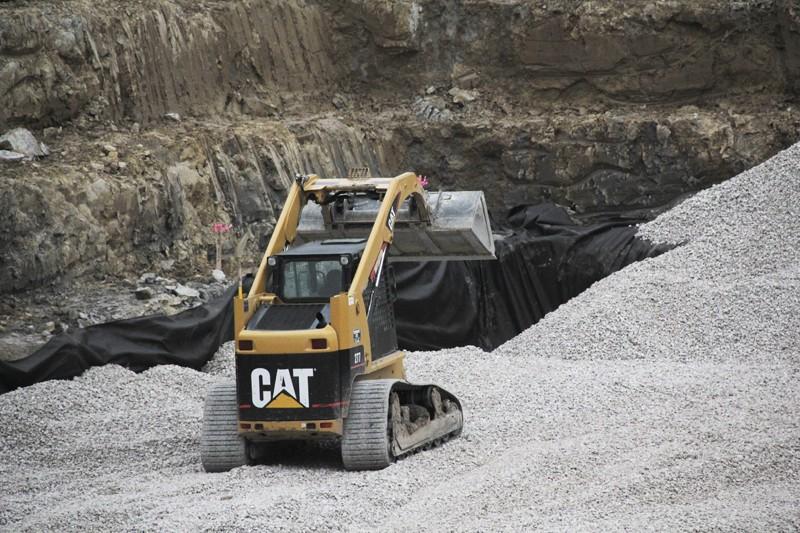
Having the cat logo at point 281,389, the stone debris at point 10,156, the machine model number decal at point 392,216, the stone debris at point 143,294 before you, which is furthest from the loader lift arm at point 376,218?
the stone debris at point 10,156

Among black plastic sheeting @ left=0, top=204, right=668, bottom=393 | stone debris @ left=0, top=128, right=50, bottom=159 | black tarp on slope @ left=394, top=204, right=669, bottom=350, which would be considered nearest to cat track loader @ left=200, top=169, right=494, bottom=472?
black plastic sheeting @ left=0, top=204, right=668, bottom=393

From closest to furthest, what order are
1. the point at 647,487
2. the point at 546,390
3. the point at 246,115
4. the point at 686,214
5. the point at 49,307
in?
the point at 647,487, the point at 546,390, the point at 49,307, the point at 686,214, the point at 246,115

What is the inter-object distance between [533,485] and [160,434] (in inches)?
155

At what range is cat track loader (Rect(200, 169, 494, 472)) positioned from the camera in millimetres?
8539

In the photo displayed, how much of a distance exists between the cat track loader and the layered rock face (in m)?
6.04

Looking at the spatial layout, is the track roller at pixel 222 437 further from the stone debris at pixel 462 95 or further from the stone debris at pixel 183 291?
the stone debris at pixel 462 95

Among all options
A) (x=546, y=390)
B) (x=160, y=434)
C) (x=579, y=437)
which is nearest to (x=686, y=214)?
(x=546, y=390)

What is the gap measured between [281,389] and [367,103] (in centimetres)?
1391

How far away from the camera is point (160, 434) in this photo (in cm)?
1038

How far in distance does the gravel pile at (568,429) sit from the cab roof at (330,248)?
1.68 m

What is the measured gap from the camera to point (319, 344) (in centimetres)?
849

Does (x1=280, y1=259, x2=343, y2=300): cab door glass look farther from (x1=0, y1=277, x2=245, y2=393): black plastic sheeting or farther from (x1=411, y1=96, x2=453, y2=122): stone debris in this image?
(x1=411, y1=96, x2=453, y2=122): stone debris

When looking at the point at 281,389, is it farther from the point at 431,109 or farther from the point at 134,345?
the point at 431,109

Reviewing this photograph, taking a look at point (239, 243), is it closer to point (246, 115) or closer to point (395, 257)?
point (246, 115)
